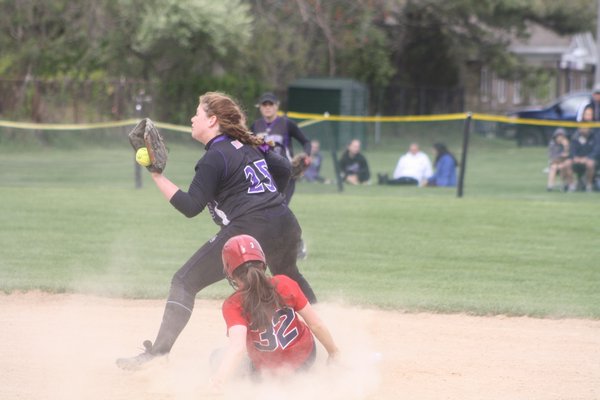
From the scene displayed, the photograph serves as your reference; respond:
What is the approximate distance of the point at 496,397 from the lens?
611cm

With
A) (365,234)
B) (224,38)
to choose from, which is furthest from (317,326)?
(224,38)

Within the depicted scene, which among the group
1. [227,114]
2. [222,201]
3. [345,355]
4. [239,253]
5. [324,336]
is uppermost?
[227,114]

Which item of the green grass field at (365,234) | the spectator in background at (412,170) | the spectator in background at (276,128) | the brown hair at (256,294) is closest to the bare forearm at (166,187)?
the brown hair at (256,294)

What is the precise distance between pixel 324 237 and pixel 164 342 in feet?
24.2

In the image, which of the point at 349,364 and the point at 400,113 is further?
the point at 400,113

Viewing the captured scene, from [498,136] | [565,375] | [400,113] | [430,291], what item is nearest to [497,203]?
[498,136]

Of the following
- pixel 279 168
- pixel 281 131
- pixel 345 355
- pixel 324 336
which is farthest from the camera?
pixel 281 131

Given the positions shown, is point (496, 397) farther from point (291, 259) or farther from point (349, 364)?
point (291, 259)

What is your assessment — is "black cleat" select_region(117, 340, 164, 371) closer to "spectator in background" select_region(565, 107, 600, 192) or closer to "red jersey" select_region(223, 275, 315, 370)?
"red jersey" select_region(223, 275, 315, 370)

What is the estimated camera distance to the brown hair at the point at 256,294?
540cm

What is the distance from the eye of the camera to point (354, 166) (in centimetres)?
1922

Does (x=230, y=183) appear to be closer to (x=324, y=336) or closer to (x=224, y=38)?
(x=324, y=336)

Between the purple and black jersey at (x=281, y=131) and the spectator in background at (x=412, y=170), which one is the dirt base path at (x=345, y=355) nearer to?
the purple and black jersey at (x=281, y=131)

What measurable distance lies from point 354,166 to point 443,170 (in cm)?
171
